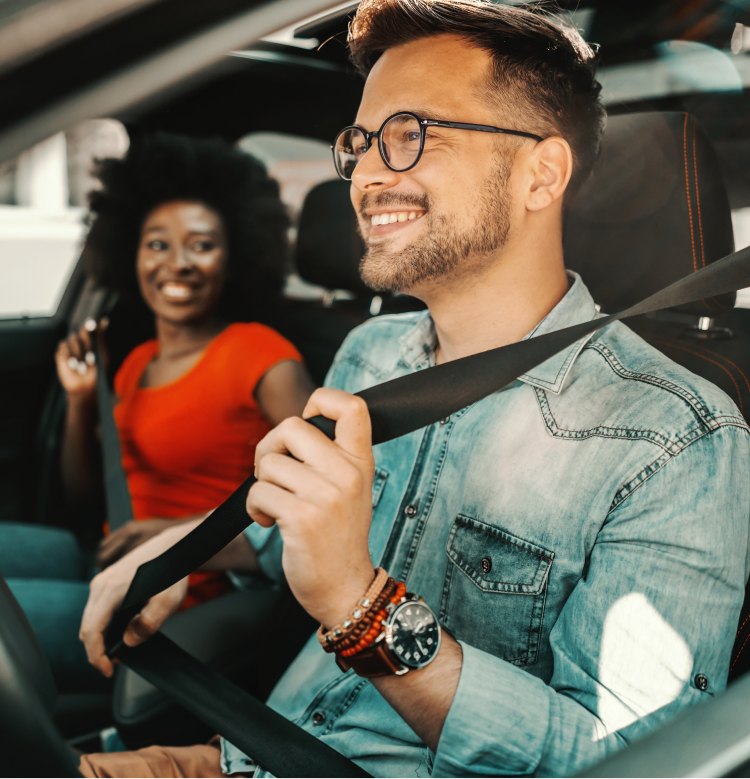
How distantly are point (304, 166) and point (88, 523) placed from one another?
1454 millimetres

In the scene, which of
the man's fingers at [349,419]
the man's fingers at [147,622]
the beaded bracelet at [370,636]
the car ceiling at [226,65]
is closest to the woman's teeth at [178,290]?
the car ceiling at [226,65]

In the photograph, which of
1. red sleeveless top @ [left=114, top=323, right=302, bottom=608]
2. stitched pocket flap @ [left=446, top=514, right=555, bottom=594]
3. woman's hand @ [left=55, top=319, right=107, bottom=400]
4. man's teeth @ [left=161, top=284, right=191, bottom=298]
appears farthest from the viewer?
woman's hand @ [left=55, top=319, right=107, bottom=400]

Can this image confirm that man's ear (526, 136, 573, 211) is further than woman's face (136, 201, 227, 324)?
No

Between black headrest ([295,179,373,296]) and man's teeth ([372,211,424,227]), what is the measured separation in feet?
1.98

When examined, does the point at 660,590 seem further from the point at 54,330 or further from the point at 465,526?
the point at 54,330

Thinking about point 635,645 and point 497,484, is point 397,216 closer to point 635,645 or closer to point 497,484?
point 497,484

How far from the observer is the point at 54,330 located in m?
2.49

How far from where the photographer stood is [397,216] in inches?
41.2

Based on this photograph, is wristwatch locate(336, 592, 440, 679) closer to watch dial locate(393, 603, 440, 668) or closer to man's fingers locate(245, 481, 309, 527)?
watch dial locate(393, 603, 440, 668)

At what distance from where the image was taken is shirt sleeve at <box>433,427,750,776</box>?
0.70 meters

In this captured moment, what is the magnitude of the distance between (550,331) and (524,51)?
45 centimetres

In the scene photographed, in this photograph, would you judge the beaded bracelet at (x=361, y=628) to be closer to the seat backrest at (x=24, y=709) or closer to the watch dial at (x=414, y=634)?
the watch dial at (x=414, y=634)

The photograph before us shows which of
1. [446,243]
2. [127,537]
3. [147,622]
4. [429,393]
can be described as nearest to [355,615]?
[429,393]

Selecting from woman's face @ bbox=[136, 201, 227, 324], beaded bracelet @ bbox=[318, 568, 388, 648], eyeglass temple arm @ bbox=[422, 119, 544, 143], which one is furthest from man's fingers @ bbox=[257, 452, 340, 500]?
woman's face @ bbox=[136, 201, 227, 324]
